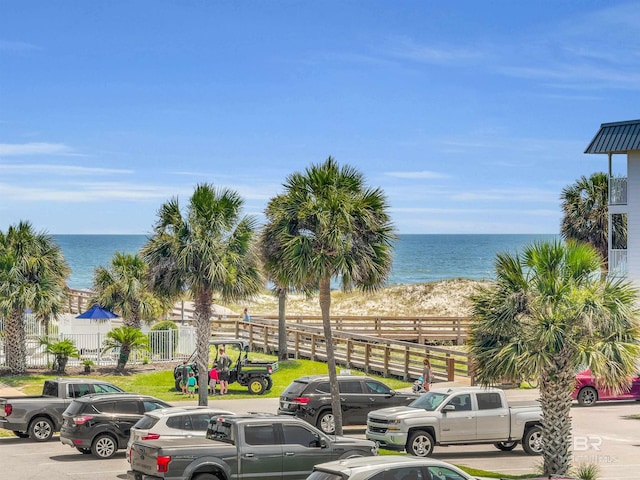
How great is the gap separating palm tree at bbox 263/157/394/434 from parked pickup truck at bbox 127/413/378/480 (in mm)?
6165

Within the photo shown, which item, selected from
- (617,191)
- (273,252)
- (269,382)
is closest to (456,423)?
(273,252)

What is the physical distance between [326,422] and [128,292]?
16.5 meters

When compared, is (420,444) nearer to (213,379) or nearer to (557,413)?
(557,413)

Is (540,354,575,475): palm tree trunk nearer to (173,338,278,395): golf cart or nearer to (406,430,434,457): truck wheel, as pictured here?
(406,430,434,457): truck wheel

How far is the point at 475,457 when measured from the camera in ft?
82.1

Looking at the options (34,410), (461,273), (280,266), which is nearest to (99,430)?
(34,410)

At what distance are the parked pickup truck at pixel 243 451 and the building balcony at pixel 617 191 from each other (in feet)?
88.5

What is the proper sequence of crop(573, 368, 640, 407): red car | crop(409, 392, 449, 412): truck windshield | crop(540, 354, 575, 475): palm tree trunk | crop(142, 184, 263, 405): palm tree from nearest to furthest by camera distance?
crop(540, 354, 575, 475): palm tree trunk
crop(409, 392, 449, 412): truck windshield
crop(142, 184, 263, 405): palm tree
crop(573, 368, 640, 407): red car

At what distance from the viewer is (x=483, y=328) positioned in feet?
66.9

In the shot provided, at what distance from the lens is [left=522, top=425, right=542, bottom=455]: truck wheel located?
25312 millimetres

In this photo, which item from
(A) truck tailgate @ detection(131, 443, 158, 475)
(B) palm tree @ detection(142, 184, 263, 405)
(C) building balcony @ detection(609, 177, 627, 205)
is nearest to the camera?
(A) truck tailgate @ detection(131, 443, 158, 475)

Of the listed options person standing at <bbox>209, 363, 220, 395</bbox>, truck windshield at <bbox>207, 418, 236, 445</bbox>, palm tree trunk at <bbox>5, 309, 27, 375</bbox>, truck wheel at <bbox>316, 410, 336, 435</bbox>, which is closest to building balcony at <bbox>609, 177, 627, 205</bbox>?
person standing at <bbox>209, 363, 220, 395</bbox>

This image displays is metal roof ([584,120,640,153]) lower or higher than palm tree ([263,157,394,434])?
higher

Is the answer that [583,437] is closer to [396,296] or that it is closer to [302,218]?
[302,218]
